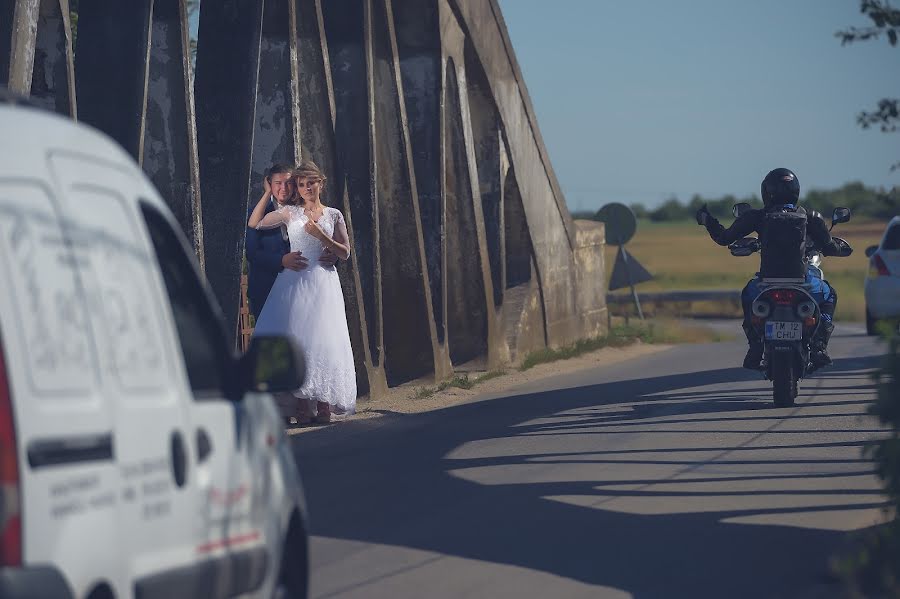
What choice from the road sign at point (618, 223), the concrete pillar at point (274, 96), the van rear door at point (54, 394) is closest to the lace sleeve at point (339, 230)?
the concrete pillar at point (274, 96)

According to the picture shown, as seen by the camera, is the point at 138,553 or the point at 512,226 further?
the point at 512,226

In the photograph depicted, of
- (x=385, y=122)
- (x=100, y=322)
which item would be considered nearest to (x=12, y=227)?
(x=100, y=322)

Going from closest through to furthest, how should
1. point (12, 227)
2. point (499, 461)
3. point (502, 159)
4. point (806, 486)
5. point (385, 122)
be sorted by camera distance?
point (12, 227) → point (806, 486) → point (499, 461) → point (385, 122) → point (502, 159)

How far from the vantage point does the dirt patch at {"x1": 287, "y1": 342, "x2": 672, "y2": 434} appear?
48.0ft

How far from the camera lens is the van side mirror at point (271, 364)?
16.3 ft

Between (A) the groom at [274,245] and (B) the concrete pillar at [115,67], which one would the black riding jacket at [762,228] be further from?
(B) the concrete pillar at [115,67]

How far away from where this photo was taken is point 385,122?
16.8m

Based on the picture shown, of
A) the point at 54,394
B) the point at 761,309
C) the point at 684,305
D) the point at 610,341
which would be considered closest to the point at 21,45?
the point at 761,309

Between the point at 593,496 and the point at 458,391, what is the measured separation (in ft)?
24.0

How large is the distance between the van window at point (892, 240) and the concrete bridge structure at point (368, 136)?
14.6 feet

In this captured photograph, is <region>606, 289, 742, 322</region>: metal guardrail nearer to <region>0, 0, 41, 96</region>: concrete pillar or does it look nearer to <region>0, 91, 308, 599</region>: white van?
<region>0, 0, 41, 96</region>: concrete pillar

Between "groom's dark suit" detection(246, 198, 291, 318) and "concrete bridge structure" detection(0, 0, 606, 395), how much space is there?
51cm

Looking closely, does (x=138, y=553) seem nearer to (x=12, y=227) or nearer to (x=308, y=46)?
A: (x=12, y=227)

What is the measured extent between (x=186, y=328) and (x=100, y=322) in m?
0.73
